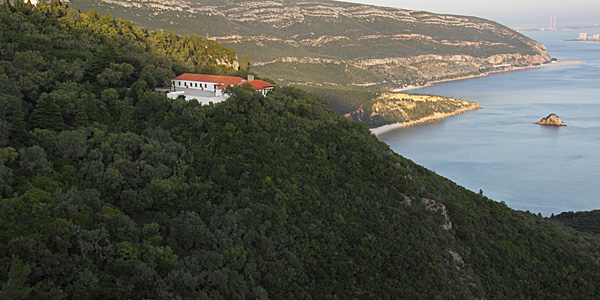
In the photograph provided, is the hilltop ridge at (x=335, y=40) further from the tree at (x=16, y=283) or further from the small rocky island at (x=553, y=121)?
the tree at (x=16, y=283)

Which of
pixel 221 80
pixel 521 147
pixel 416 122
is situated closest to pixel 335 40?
pixel 416 122

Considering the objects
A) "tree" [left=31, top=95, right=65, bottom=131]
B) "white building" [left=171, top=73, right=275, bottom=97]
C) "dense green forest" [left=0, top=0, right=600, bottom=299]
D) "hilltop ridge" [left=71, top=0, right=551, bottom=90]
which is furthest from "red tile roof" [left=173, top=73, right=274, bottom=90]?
"hilltop ridge" [left=71, top=0, right=551, bottom=90]

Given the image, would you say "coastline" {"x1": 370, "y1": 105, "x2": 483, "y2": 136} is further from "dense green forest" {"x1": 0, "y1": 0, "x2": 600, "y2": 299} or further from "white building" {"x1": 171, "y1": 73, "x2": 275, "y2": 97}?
"dense green forest" {"x1": 0, "y1": 0, "x2": 600, "y2": 299}

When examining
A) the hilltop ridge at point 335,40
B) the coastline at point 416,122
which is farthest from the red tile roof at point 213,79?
the hilltop ridge at point 335,40

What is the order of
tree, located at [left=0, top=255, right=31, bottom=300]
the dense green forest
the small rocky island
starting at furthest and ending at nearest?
1. the small rocky island
2. the dense green forest
3. tree, located at [left=0, top=255, right=31, bottom=300]

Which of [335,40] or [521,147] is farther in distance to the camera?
[335,40]

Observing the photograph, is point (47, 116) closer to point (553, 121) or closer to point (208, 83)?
point (208, 83)
